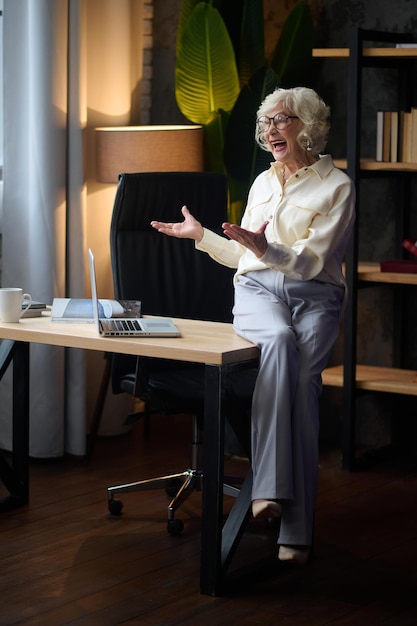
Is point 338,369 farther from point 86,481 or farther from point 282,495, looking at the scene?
point 282,495

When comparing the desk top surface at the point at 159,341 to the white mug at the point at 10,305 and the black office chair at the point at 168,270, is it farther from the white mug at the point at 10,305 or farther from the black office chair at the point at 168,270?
the black office chair at the point at 168,270

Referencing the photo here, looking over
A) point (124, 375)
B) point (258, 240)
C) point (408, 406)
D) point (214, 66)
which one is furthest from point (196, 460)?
point (214, 66)

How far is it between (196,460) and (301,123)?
4.09 ft

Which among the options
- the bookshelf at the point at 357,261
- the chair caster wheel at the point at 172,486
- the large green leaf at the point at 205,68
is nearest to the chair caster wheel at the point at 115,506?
the chair caster wheel at the point at 172,486

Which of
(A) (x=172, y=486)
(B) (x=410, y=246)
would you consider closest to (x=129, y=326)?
(A) (x=172, y=486)

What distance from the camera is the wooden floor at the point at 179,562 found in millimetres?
2910

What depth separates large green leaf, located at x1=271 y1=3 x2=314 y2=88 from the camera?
4551 mm

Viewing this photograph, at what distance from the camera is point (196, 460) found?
3760 mm

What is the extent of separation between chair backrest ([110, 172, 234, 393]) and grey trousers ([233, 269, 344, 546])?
82 cm

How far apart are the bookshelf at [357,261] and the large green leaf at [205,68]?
500mm

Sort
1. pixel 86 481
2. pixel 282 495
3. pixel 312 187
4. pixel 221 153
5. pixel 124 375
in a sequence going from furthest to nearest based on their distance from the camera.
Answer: pixel 221 153, pixel 86 481, pixel 124 375, pixel 312 187, pixel 282 495

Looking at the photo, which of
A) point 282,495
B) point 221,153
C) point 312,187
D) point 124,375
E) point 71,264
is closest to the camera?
point 282,495

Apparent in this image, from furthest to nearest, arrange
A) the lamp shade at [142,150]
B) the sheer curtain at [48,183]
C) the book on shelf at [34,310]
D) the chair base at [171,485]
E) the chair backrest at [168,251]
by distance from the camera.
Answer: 1. the lamp shade at [142,150]
2. the sheer curtain at [48,183]
3. the chair backrest at [168,251]
4. the chair base at [171,485]
5. the book on shelf at [34,310]

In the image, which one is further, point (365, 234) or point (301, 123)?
point (365, 234)
